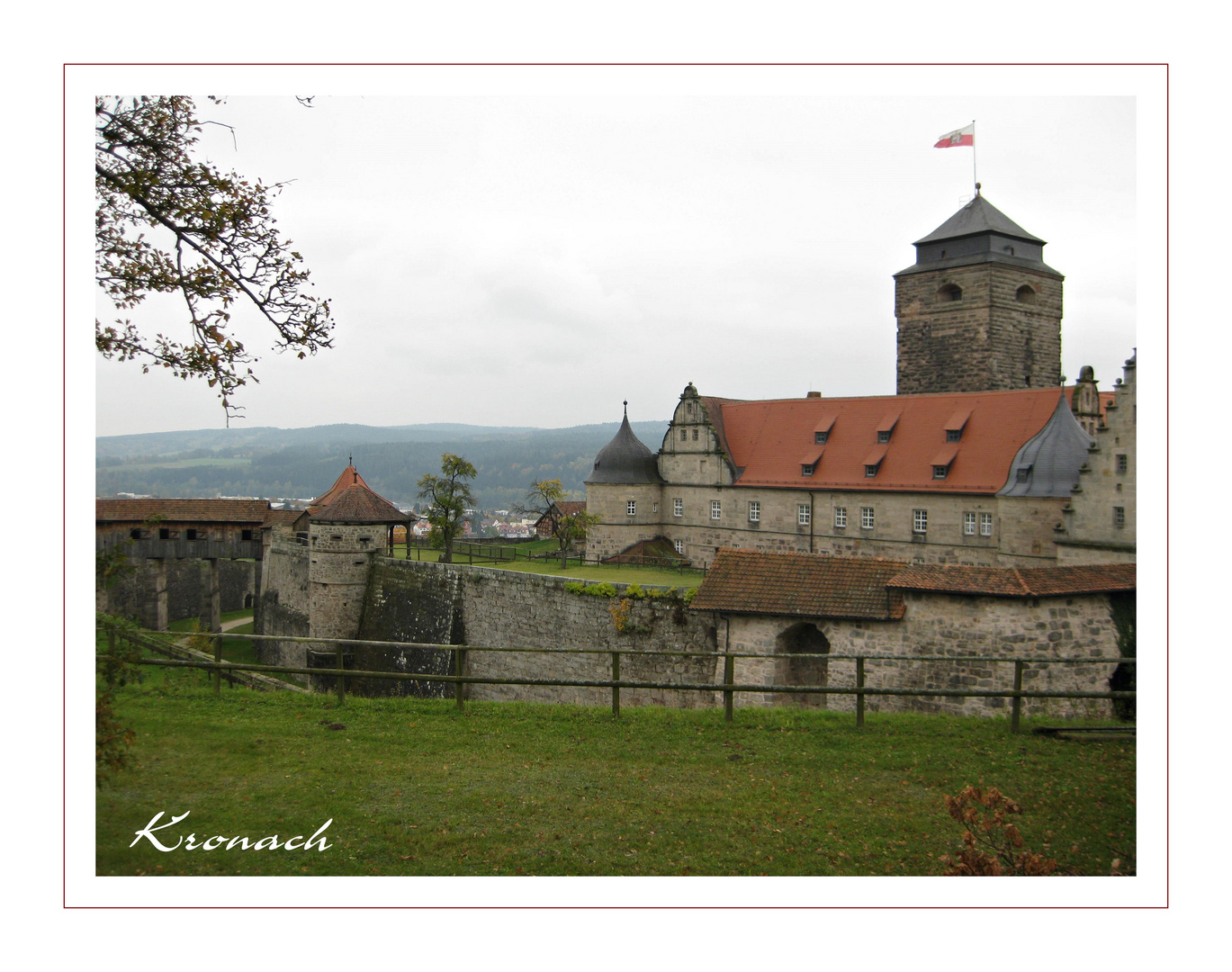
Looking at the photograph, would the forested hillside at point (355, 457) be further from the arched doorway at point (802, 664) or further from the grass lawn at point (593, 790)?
the arched doorway at point (802, 664)

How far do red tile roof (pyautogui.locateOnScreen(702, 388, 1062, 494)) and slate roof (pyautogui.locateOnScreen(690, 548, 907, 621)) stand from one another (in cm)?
1196

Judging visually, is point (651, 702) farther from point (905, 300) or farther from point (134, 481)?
point (905, 300)

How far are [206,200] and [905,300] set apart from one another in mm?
32902

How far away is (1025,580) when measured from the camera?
14.1 m

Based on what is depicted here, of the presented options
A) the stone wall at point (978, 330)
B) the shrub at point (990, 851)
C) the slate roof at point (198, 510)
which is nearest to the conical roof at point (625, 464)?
the stone wall at point (978, 330)

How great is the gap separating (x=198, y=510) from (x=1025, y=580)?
26.0m

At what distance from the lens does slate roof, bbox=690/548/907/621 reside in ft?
49.6

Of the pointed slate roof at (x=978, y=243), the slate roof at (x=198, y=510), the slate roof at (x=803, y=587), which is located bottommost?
the slate roof at (x=803, y=587)

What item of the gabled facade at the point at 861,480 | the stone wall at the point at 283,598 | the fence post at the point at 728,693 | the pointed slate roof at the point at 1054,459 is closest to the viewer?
the fence post at the point at 728,693

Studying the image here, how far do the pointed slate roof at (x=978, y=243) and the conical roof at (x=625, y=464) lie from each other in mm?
12708

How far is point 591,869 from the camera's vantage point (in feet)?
22.1

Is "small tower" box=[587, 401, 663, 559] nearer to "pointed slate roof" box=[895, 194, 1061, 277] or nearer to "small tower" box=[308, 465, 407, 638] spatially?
"small tower" box=[308, 465, 407, 638]

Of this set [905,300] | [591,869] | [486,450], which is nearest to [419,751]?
[591,869]

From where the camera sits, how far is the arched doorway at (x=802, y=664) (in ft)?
53.1
